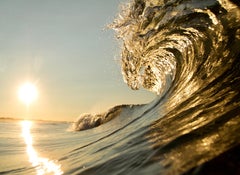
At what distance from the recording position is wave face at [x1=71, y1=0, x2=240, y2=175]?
8.89 ft

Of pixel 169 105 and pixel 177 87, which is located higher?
pixel 177 87

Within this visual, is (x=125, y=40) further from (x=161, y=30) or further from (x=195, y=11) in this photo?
(x=195, y=11)

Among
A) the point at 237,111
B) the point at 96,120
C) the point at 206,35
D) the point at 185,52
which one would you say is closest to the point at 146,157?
the point at 237,111

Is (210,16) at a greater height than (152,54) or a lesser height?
lesser

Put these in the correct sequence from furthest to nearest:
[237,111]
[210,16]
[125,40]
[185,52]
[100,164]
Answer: [125,40]
[185,52]
[210,16]
[100,164]
[237,111]

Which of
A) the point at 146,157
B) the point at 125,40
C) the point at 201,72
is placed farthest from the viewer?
the point at 125,40

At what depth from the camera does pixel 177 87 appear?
809 cm

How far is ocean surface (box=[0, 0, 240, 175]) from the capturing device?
2.74 metres

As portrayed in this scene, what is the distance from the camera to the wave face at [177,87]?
2709mm

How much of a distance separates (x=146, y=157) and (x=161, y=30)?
7299 mm

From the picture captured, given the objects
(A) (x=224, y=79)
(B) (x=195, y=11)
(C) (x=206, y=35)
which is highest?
(B) (x=195, y=11)

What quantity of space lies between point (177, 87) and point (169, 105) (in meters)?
1.54

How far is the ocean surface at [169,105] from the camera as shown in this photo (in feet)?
8.98

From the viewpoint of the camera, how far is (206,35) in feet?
26.3
